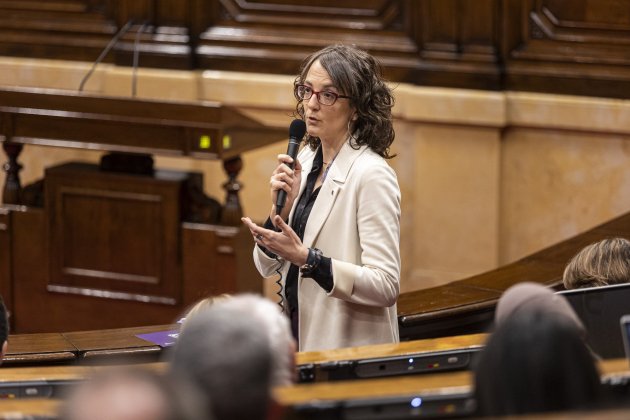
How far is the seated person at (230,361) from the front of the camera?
1510 mm

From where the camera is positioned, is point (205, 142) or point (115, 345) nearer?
point (115, 345)

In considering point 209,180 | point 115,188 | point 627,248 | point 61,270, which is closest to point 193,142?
point 115,188

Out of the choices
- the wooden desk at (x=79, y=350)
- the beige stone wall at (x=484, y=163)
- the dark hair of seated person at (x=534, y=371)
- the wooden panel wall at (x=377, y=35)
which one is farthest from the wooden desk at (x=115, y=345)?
the wooden panel wall at (x=377, y=35)

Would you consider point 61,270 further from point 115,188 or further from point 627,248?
point 627,248

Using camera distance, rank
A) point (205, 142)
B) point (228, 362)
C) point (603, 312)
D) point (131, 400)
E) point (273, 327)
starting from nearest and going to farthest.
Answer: point (131, 400)
point (228, 362)
point (273, 327)
point (603, 312)
point (205, 142)

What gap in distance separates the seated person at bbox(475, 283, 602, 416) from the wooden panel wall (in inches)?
200

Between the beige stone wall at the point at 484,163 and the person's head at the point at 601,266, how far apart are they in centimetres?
353

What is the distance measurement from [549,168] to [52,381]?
15.5 ft

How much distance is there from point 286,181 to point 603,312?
88 centimetres

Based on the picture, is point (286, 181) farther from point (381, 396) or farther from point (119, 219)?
point (119, 219)

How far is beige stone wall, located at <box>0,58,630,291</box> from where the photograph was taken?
263 inches

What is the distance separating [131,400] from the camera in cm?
133

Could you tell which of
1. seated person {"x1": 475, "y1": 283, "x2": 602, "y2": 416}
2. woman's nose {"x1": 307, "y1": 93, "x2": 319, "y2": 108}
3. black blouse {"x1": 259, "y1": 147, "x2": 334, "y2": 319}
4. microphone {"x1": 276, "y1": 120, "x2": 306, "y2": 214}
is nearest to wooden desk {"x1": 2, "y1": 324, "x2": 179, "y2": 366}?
black blouse {"x1": 259, "y1": 147, "x2": 334, "y2": 319}

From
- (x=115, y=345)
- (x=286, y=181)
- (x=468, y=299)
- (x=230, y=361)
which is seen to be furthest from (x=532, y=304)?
(x=468, y=299)
